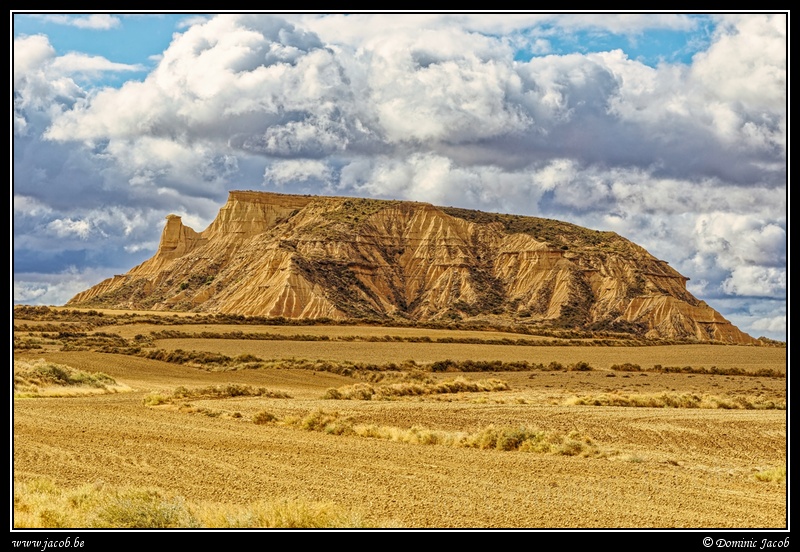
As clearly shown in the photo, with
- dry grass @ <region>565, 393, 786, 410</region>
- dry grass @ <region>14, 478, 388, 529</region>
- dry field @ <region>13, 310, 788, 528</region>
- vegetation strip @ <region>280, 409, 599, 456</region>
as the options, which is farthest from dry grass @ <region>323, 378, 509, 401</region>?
dry grass @ <region>14, 478, 388, 529</region>

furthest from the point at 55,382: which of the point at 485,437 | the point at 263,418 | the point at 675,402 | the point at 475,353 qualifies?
the point at 475,353

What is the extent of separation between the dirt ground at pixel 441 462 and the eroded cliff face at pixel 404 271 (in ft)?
280

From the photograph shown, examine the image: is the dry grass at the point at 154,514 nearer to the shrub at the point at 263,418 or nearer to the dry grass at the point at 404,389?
the shrub at the point at 263,418

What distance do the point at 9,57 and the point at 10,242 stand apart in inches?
86.4

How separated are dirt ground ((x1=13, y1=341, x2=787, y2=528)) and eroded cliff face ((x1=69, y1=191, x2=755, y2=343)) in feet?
280

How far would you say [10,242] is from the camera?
10.7m

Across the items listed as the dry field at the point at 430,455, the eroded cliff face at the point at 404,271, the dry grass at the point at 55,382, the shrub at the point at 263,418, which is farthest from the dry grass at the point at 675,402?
the eroded cliff face at the point at 404,271

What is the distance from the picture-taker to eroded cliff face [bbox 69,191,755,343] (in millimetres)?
124875

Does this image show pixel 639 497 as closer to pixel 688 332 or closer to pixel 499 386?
pixel 499 386

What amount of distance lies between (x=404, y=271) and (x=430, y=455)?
4760 inches

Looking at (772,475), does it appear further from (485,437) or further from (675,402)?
(675,402)

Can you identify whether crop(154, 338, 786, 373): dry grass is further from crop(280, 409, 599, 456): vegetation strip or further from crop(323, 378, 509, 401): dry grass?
crop(280, 409, 599, 456): vegetation strip

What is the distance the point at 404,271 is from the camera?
141625mm

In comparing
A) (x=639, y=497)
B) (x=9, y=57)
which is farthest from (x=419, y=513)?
(x=9, y=57)
